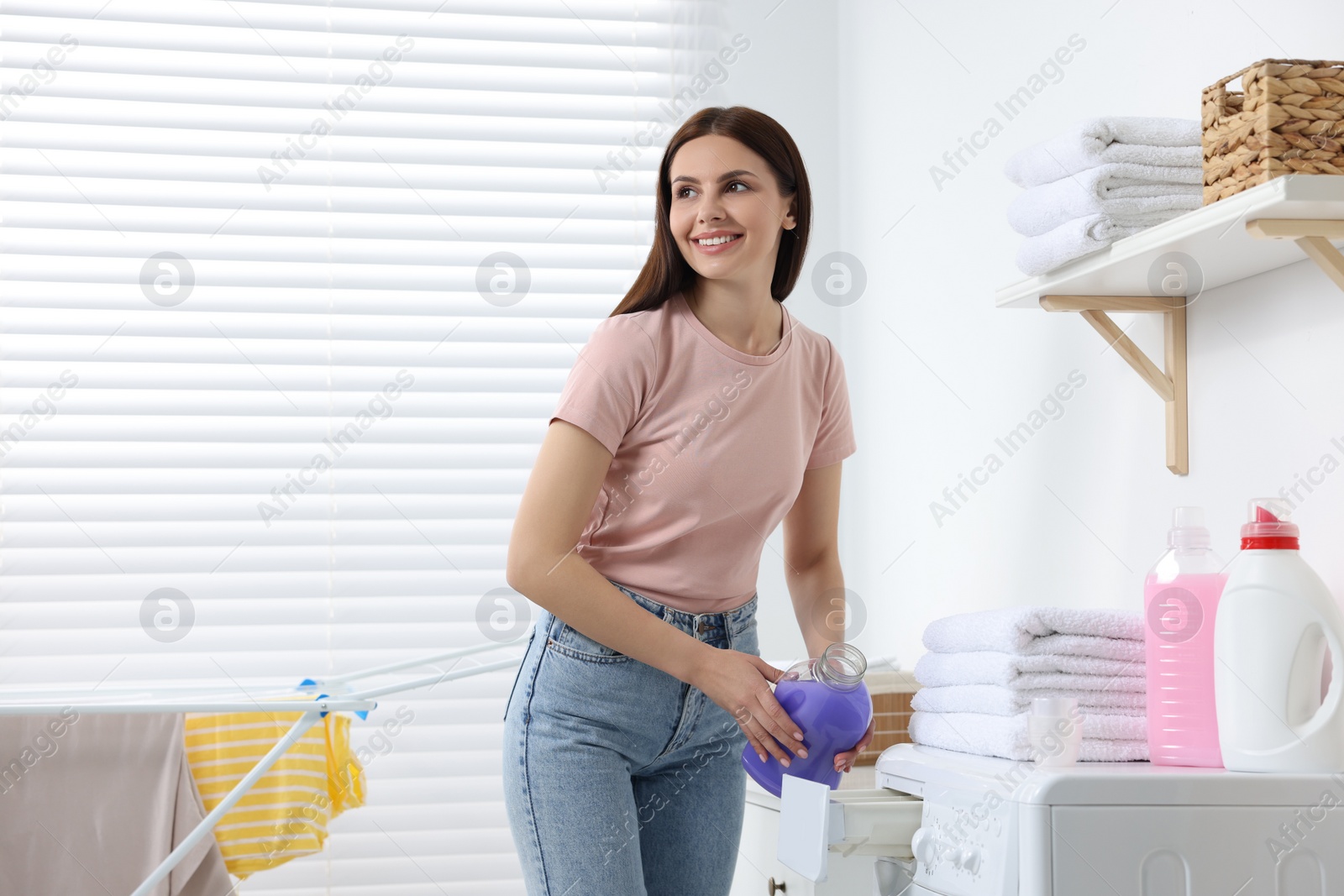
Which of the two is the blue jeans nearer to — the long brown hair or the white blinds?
the long brown hair

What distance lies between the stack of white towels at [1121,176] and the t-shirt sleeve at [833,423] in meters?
0.30

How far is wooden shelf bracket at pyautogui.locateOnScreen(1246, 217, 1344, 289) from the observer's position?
34.6 inches

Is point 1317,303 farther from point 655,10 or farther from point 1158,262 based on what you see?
point 655,10

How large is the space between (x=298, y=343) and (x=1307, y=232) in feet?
5.92

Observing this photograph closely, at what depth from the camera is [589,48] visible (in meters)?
2.31

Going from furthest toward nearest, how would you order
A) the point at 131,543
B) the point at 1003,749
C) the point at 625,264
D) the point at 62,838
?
1. the point at 625,264
2. the point at 131,543
3. the point at 62,838
4. the point at 1003,749

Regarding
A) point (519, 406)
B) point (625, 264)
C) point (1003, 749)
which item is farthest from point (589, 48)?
point (1003, 749)

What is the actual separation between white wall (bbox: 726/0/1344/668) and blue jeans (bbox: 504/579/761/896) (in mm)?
529

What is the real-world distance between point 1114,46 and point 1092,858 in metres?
0.99

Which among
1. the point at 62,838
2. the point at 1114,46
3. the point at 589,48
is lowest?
the point at 62,838

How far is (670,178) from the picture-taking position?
3.95ft

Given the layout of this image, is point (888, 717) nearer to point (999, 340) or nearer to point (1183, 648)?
point (999, 340)

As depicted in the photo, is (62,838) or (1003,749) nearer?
(1003,749)

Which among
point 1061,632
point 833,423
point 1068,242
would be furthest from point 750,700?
point 1068,242
